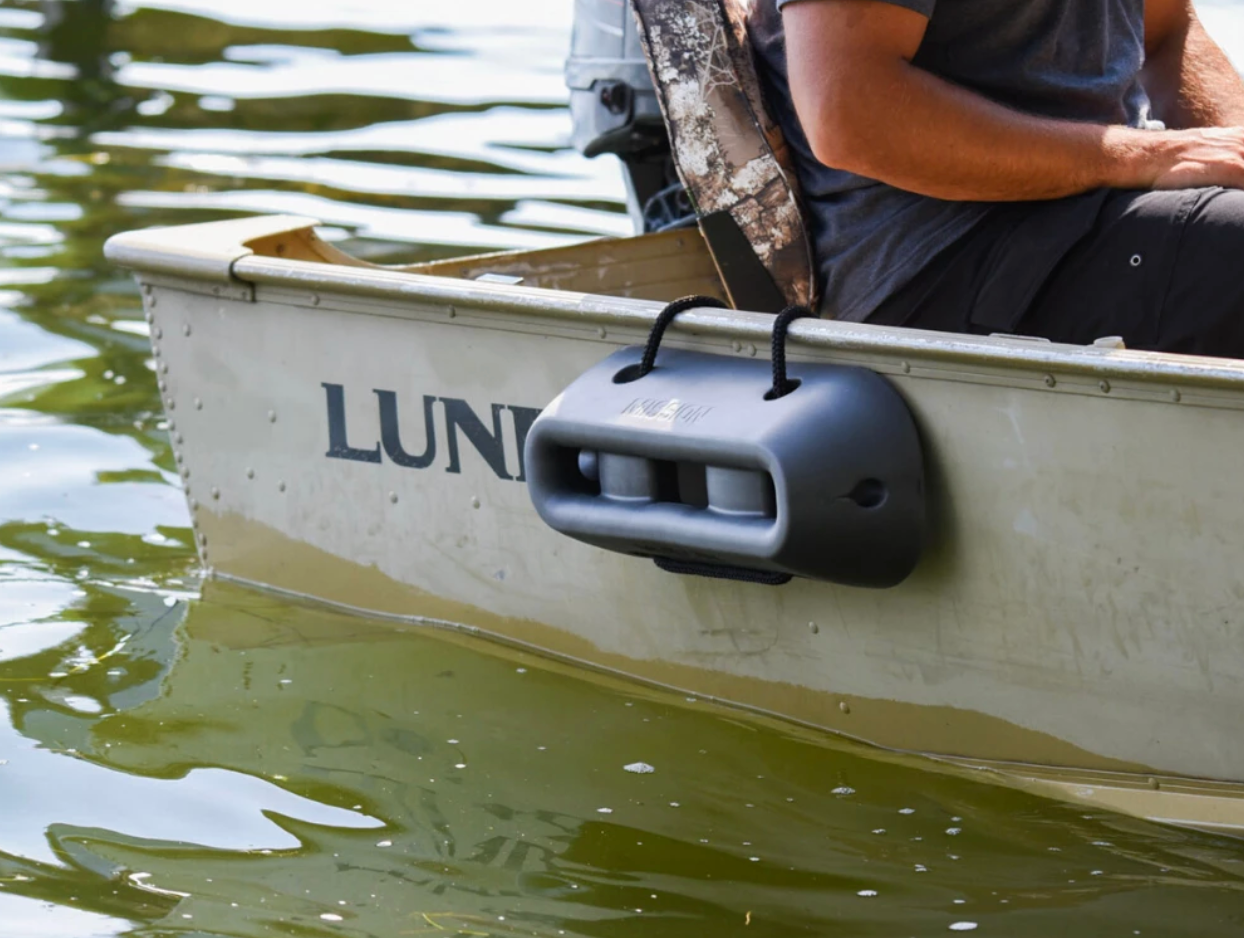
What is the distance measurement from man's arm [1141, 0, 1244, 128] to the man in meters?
0.37

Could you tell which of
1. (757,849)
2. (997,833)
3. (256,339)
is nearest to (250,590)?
(256,339)

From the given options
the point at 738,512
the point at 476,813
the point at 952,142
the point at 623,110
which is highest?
the point at 952,142

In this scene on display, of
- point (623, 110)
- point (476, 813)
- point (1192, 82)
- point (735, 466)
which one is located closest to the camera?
point (735, 466)

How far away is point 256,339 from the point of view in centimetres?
286

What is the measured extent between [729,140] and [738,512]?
1.94ft

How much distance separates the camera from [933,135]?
2.26 meters

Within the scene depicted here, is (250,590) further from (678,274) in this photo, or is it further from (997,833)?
(997,833)

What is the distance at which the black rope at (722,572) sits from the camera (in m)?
2.33

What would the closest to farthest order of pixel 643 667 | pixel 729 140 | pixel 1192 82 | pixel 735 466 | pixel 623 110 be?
pixel 735 466, pixel 729 140, pixel 643 667, pixel 1192 82, pixel 623 110

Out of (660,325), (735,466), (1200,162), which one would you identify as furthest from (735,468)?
(1200,162)

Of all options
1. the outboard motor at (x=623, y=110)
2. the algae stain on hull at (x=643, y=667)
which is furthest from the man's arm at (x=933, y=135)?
the outboard motor at (x=623, y=110)

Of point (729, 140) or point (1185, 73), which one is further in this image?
point (1185, 73)

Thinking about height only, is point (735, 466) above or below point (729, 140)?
below

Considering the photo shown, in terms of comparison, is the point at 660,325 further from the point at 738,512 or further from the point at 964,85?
the point at 964,85
